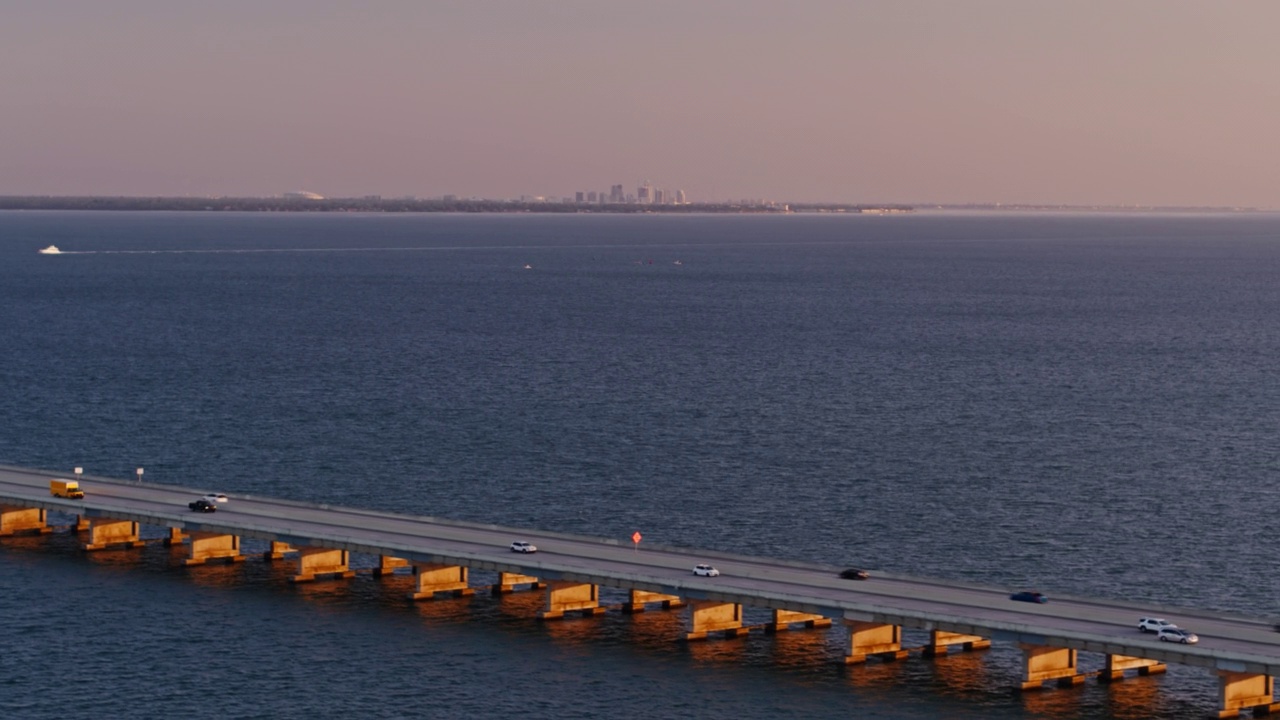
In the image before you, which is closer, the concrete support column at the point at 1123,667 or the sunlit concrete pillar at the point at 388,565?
the concrete support column at the point at 1123,667

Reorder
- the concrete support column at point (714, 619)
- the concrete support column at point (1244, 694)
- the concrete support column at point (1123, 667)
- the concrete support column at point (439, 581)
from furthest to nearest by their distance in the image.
A: the concrete support column at point (439, 581), the concrete support column at point (714, 619), the concrete support column at point (1123, 667), the concrete support column at point (1244, 694)

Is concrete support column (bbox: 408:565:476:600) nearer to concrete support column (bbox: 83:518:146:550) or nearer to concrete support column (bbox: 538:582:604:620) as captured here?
concrete support column (bbox: 538:582:604:620)

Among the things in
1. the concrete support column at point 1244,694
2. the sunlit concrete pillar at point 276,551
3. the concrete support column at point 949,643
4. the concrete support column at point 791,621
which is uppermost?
the sunlit concrete pillar at point 276,551

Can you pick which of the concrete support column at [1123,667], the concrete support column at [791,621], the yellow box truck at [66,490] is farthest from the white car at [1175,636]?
the yellow box truck at [66,490]

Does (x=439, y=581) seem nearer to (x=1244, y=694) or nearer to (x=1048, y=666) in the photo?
(x=1048, y=666)

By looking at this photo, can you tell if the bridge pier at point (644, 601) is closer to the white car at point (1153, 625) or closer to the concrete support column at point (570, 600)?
the concrete support column at point (570, 600)

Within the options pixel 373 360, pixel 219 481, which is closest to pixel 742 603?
pixel 219 481

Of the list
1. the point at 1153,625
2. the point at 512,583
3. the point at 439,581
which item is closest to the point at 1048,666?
the point at 1153,625
